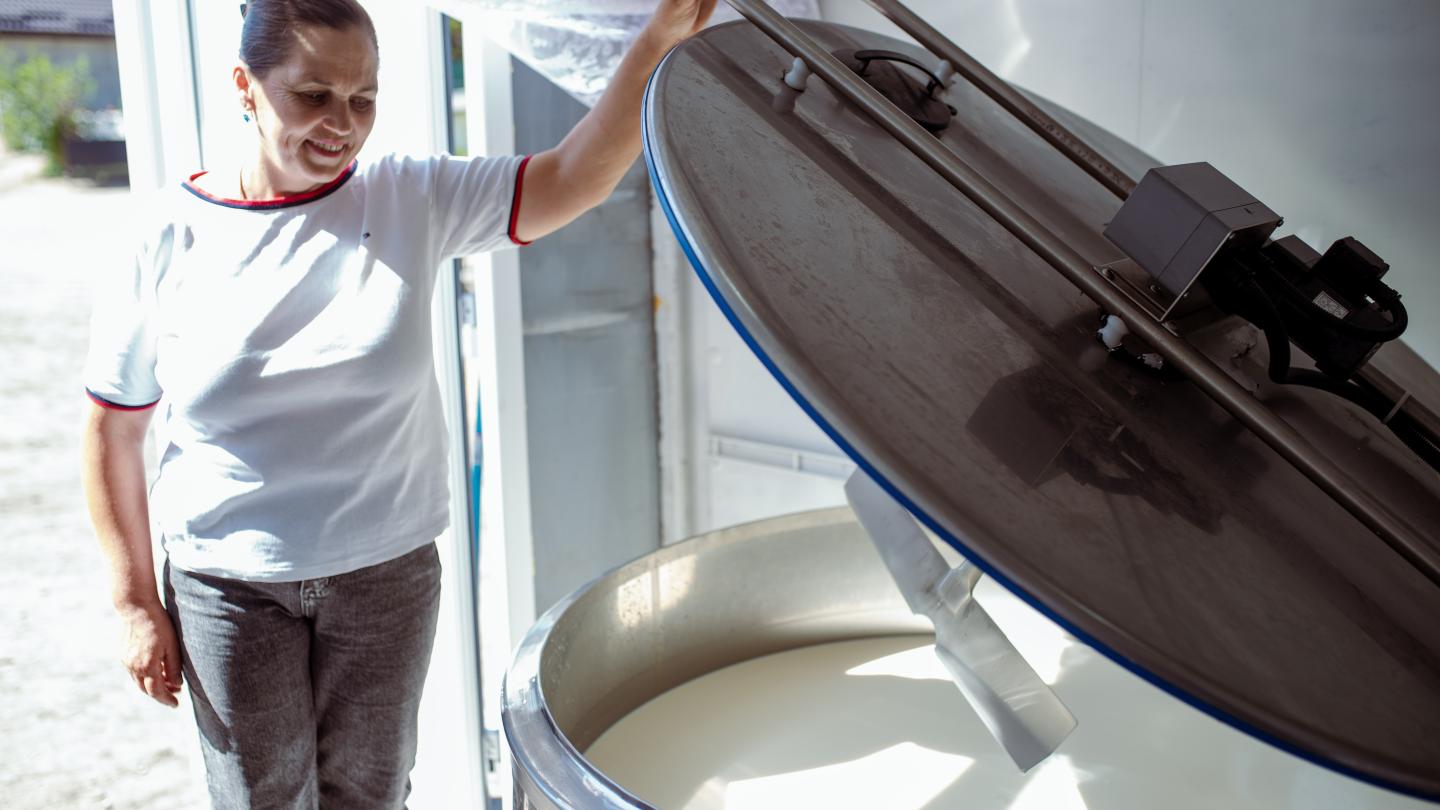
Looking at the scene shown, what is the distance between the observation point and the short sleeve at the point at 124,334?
1.04 meters

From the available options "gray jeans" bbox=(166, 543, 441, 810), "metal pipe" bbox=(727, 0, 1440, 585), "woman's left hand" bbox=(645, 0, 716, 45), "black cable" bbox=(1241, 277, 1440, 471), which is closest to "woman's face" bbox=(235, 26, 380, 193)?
"woman's left hand" bbox=(645, 0, 716, 45)

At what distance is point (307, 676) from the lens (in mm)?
1088

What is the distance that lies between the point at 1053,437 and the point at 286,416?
2.39 feet

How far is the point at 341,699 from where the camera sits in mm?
1103

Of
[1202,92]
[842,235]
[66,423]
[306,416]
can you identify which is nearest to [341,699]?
[306,416]

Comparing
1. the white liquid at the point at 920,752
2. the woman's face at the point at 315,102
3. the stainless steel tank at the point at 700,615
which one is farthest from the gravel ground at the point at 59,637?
the white liquid at the point at 920,752

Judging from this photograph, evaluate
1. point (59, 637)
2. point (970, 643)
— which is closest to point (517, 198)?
point (970, 643)

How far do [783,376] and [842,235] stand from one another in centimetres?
16

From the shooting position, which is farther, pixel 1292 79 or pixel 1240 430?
pixel 1292 79

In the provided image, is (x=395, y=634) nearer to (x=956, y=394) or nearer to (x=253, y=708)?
(x=253, y=708)

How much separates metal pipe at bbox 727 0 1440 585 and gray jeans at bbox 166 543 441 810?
667 millimetres

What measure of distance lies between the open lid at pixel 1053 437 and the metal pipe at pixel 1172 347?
0.03 m

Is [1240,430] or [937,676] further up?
[1240,430]

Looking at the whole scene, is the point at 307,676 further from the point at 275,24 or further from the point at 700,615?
the point at 275,24
